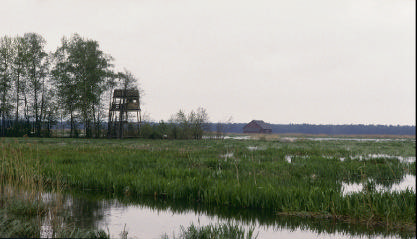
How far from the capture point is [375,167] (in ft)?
47.8

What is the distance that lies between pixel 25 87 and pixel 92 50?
10.2 m

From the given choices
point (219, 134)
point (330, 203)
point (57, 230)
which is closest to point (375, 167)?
point (330, 203)

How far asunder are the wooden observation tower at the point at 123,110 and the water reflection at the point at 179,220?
36.9 meters

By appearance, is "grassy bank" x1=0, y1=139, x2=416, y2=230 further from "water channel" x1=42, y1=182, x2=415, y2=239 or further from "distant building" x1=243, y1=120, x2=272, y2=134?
"distant building" x1=243, y1=120, x2=272, y2=134

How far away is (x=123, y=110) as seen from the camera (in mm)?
45469

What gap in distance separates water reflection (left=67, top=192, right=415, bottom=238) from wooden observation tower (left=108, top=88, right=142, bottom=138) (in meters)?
36.9

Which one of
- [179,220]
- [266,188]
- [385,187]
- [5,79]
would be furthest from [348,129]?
[179,220]

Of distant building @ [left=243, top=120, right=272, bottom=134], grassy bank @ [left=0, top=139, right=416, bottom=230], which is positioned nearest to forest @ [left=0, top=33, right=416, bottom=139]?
grassy bank @ [left=0, top=139, right=416, bottom=230]

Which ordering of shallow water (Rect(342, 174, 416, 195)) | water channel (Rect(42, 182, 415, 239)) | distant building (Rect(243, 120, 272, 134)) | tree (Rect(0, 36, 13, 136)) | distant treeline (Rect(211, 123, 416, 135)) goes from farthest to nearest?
distant treeline (Rect(211, 123, 416, 135))
distant building (Rect(243, 120, 272, 134))
tree (Rect(0, 36, 13, 136))
shallow water (Rect(342, 174, 416, 195))
water channel (Rect(42, 182, 415, 239))

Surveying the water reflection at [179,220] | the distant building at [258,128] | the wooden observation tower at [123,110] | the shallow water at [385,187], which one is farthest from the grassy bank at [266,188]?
the distant building at [258,128]

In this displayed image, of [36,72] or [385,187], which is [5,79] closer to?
[36,72]

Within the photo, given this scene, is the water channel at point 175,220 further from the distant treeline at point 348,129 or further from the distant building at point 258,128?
the distant treeline at point 348,129

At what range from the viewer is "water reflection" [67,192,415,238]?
6.33 meters

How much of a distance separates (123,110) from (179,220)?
39872 millimetres
